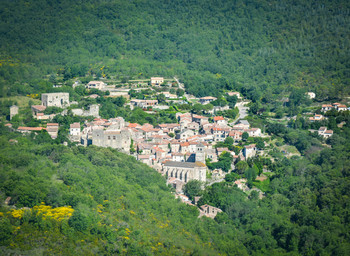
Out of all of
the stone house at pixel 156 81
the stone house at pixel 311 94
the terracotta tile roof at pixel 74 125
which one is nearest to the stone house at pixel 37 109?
the terracotta tile roof at pixel 74 125

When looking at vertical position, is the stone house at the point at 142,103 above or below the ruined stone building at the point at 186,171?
above

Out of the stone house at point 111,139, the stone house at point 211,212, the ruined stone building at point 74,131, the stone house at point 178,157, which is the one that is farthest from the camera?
the ruined stone building at point 74,131

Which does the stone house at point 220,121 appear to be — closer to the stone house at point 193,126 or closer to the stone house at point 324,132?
the stone house at point 193,126

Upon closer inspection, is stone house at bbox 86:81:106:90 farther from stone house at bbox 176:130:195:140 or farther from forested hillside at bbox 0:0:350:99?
stone house at bbox 176:130:195:140

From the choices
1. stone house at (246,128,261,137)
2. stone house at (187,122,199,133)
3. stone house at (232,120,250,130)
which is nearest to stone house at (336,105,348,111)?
stone house at (232,120,250,130)

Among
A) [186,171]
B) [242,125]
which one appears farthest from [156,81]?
[186,171]

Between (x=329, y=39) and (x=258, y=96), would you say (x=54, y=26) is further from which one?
(x=329, y=39)

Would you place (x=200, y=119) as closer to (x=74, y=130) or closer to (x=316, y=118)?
(x=74, y=130)

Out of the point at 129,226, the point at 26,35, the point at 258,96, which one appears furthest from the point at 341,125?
the point at 26,35
